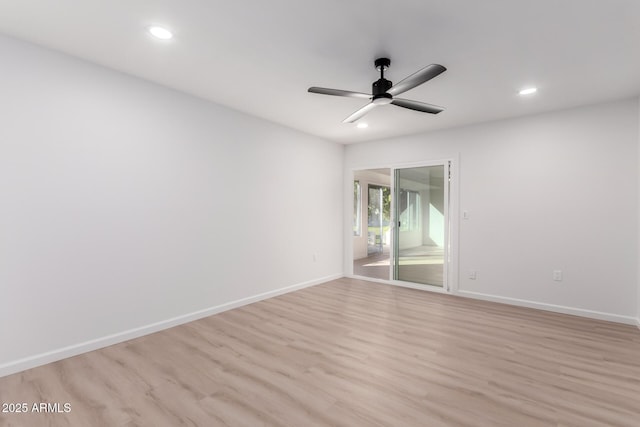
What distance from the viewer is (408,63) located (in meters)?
2.67

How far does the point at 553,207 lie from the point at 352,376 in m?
3.36

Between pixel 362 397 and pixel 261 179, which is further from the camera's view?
pixel 261 179

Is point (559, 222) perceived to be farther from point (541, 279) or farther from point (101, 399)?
point (101, 399)

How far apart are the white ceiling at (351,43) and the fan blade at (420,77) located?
31 cm

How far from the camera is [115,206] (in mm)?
2867

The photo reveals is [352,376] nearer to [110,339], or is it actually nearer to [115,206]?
[110,339]

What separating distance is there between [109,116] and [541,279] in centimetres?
519

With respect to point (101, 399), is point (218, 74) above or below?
above

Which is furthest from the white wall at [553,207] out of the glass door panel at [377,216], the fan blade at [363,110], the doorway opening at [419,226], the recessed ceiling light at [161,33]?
the recessed ceiling light at [161,33]

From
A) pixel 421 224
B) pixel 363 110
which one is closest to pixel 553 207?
pixel 421 224

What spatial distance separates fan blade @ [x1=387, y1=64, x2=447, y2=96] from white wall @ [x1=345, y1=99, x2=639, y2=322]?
2534mm

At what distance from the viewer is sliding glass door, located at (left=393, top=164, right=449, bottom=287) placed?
4.77 meters

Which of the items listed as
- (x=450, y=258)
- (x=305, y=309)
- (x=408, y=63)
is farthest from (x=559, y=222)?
(x=305, y=309)

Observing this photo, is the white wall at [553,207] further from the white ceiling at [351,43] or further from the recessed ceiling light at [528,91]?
the recessed ceiling light at [528,91]
